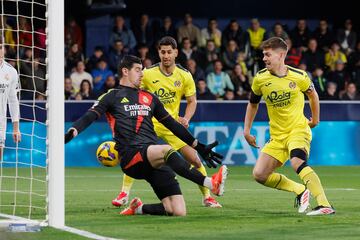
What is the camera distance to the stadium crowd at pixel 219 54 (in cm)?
2166

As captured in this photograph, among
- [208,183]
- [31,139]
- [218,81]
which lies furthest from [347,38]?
[208,183]

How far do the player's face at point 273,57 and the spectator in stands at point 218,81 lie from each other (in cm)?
1081

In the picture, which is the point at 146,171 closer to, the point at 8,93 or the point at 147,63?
the point at 8,93

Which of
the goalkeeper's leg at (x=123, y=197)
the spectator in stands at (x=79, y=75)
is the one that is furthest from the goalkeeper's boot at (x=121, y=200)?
the spectator in stands at (x=79, y=75)

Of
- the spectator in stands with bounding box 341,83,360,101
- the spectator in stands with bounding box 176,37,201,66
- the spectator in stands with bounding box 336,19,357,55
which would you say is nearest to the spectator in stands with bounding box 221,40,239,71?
the spectator in stands with bounding box 176,37,201,66

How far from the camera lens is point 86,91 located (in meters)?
20.3

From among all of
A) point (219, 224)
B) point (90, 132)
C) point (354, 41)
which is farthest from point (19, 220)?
point (354, 41)

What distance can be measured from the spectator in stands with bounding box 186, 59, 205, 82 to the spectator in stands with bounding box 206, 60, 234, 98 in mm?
174

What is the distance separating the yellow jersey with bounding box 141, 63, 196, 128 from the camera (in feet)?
39.9

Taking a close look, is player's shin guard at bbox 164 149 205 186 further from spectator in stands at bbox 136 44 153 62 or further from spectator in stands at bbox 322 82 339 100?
spectator in stands at bbox 322 82 339 100

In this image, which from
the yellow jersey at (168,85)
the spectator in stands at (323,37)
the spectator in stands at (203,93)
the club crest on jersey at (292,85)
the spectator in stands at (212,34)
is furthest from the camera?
the spectator in stands at (323,37)

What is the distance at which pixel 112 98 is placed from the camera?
10.4 meters

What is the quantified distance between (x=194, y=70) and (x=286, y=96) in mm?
11089

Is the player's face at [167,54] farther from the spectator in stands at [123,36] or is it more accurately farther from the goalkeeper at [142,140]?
the spectator in stands at [123,36]
